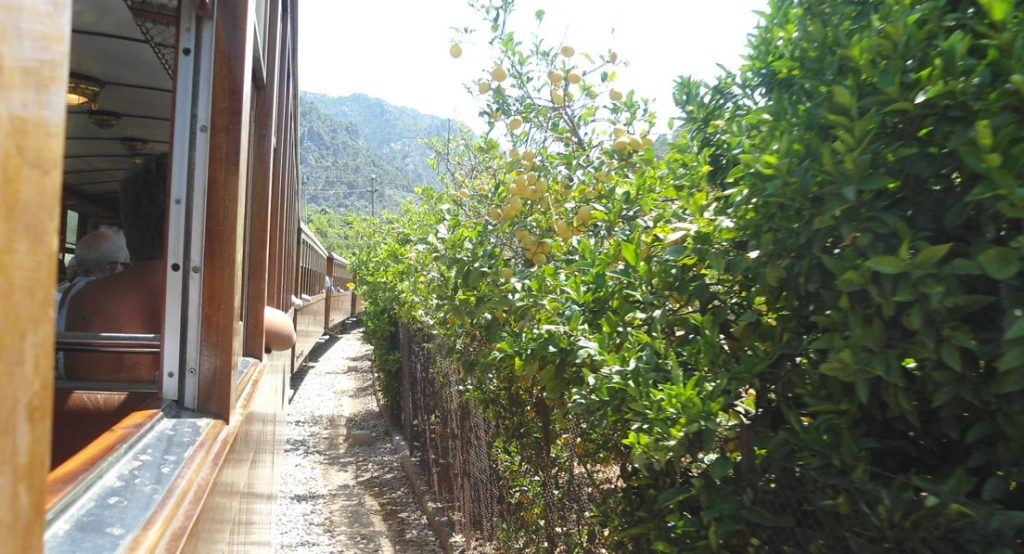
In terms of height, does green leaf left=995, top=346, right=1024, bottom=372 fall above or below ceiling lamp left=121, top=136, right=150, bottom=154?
below

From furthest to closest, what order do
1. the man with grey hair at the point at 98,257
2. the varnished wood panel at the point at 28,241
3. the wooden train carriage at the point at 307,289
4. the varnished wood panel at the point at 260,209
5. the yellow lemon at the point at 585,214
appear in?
1. the wooden train carriage at the point at 307,289
2. the yellow lemon at the point at 585,214
3. the varnished wood panel at the point at 260,209
4. the man with grey hair at the point at 98,257
5. the varnished wood panel at the point at 28,241

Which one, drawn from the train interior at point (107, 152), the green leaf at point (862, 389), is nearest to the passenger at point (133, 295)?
the train interior at point (107, 152)

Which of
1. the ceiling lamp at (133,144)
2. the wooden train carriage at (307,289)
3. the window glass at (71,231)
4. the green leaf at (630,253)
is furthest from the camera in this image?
the wooden train carriage at (307,289)

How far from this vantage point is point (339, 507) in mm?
6699

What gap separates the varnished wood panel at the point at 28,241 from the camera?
0.55 m

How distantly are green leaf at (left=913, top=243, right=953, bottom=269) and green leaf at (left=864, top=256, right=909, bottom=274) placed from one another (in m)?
0.02

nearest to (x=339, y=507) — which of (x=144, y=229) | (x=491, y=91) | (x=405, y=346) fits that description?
(x=405, y=346)

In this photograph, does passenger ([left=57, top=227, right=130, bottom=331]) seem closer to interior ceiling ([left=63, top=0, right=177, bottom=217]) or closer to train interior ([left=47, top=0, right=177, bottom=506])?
train interior ([left=47, top=0, right=177, bottom=506])

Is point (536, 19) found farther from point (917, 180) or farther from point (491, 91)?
point (917, 180)

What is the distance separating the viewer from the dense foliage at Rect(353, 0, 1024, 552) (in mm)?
1348

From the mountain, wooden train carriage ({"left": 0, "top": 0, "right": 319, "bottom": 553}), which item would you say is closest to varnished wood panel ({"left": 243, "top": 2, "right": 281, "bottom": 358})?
wooden train carriage ({"left": 0, "top": 0, "right": 319, "bottom": 553})

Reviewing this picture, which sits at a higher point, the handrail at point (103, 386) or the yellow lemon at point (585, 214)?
the yellow lemon at point (585, 214)

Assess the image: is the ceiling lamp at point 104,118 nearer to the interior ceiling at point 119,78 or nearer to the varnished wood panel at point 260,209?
the interior ceiling at point 119,78

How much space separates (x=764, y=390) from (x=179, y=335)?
1363 mm
